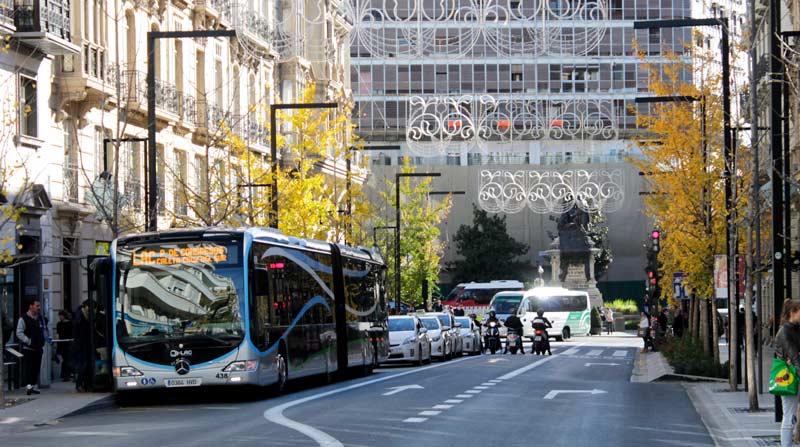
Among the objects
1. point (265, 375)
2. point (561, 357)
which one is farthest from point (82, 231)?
point (561, 357)

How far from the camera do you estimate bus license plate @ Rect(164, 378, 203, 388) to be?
2555 centimetres

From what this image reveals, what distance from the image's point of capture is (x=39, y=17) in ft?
108

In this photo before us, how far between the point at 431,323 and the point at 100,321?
22.9 metres

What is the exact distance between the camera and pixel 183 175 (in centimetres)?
4684

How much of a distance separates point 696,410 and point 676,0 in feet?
263

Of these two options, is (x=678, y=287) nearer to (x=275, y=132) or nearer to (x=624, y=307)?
(x=275, y=132)

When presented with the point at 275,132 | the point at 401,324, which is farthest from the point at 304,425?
the point at 275,132

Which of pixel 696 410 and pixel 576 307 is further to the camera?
pixel 576 307

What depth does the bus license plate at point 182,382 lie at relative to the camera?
25547 mm

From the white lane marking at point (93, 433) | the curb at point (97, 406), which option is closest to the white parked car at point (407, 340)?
the curb at point (97, 406)

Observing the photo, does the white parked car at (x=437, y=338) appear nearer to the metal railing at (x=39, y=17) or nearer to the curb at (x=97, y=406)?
the metal railing at (x=39, y=17)

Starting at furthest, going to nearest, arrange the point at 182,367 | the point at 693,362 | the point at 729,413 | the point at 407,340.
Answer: the point at 407,340 → the point at 693,362 → the point at 182,367 → the point at 729,413

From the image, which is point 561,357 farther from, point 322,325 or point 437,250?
point 437,250

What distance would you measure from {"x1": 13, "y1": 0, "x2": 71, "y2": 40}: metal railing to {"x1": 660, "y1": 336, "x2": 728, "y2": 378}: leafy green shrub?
15.3m
